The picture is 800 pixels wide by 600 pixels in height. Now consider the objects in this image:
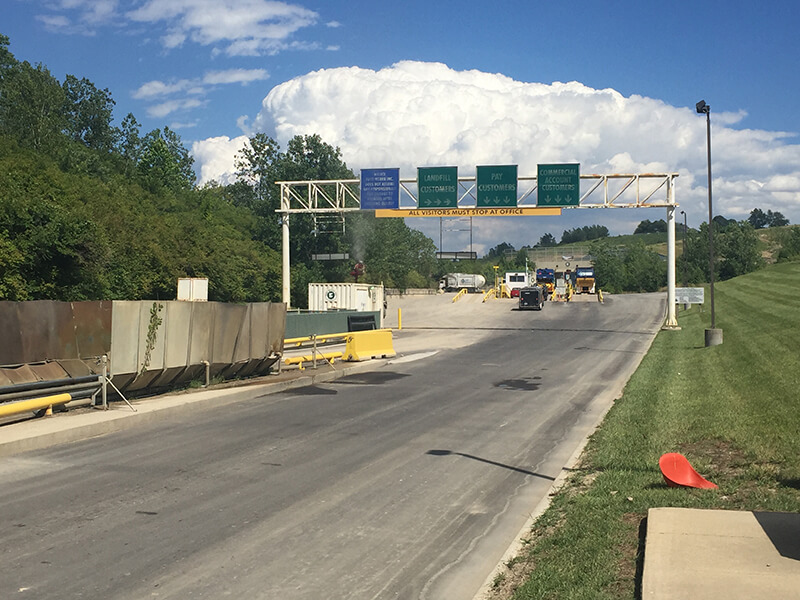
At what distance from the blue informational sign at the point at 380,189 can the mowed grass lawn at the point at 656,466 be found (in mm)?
21542

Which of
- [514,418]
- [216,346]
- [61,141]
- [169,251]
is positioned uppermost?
[61,141]

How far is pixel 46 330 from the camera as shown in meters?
15.3

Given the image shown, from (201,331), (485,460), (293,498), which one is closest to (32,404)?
(201,331)

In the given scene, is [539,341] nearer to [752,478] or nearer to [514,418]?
[514,418]

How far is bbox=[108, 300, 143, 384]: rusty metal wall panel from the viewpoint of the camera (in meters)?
16.1

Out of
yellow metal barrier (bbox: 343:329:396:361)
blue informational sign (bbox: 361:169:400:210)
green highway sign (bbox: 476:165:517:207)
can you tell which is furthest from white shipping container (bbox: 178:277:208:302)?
green highway sign (bbox: 476:165:517:207)

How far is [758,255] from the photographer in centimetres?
12238

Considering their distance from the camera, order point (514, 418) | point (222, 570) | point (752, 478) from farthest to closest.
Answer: point (514, 418) → point (752, 478) → point (222, 570)

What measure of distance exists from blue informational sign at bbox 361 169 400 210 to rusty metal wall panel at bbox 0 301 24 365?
89.1 ft

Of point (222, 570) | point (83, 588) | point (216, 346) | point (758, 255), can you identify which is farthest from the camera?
point (758, 255)

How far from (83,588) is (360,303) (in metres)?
41.8

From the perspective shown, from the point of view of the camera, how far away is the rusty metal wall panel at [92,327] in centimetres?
1570

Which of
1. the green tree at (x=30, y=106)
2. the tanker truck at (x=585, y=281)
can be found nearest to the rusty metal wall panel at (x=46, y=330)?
the green tree at (x=30, y=106)

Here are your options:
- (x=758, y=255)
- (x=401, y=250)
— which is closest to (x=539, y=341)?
(x=401, y=250)
